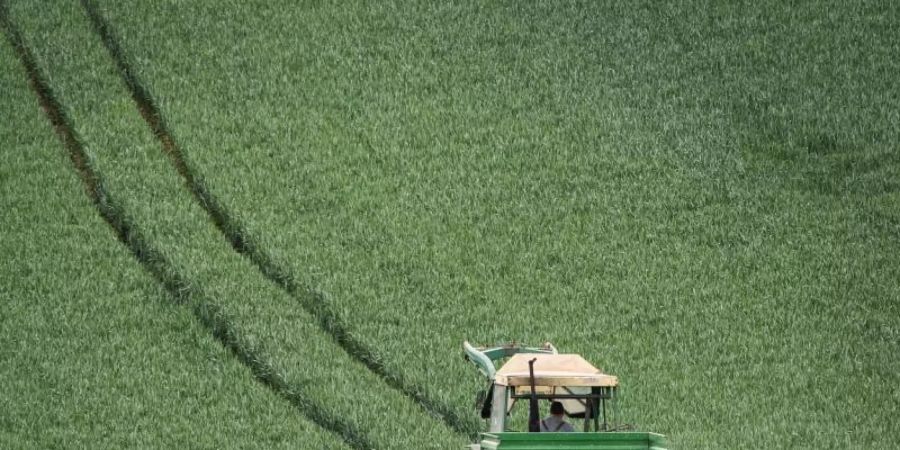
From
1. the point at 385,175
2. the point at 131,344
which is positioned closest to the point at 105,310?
the point at 131,344

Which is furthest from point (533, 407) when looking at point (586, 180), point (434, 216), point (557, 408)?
point (586, 180)

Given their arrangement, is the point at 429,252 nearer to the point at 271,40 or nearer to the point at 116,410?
the point at 116,410

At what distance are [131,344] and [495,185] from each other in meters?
6.43

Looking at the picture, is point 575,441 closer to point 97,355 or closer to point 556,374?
point 556,374

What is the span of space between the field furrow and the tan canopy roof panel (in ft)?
13.5

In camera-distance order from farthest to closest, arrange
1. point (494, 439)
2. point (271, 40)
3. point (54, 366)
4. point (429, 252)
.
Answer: point (271, 40) < point (429, 252) < point (54, 366) < point (494, 439)

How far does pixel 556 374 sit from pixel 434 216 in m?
9.58

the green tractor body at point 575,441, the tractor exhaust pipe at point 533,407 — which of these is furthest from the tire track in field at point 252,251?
the green tractor body at point 575,441

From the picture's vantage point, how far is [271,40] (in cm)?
2409

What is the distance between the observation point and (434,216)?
65.2ft

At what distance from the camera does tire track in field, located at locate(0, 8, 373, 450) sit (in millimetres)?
15688

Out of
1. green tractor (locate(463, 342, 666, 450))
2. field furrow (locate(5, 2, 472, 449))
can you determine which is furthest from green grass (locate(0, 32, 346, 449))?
green tractor (locate(463, 342, 666, 450))

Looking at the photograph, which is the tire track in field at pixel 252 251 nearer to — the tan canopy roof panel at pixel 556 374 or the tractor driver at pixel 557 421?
the tan canopy roof panel at pixel 556 374

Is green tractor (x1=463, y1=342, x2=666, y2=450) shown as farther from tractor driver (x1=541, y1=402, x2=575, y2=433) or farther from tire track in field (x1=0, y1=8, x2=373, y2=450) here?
tire track in field (x1=0, y1=8, x2=373, y2=450)
